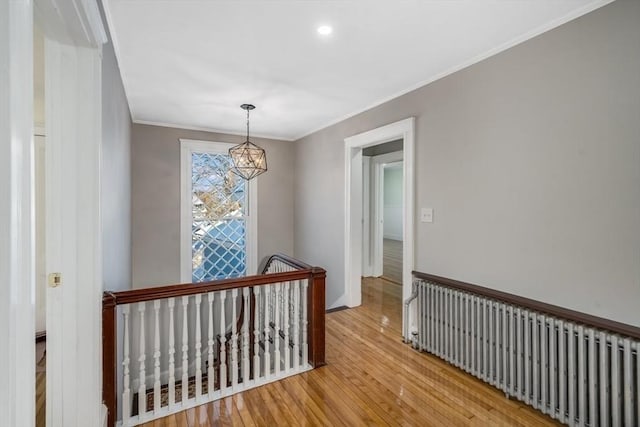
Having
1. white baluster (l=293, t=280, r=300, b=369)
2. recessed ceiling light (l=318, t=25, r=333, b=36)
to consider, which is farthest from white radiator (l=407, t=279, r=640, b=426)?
recessed ceiling light (l=318, t=25, r=333, b=36)

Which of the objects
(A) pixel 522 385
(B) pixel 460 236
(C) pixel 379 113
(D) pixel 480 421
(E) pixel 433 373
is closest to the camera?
(D) pixel 480 421

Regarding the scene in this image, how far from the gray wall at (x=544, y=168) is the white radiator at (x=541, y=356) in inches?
7.1

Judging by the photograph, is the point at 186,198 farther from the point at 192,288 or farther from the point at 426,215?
the point at 426,215

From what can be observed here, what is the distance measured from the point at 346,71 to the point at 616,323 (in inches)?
97.4

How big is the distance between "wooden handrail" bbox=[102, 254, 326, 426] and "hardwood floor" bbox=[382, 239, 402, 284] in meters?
2.96

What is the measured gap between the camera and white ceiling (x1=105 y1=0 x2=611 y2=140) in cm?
183

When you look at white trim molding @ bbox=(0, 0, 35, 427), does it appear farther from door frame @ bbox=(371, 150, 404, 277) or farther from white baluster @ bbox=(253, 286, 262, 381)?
door frame @ bbox=(371, 150, 404, 277)

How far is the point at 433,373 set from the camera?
96.0 inches

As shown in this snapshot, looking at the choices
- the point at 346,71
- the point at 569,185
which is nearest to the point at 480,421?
the point at 569,185

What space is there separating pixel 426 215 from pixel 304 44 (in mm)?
1767

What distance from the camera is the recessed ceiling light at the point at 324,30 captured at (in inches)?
79.3

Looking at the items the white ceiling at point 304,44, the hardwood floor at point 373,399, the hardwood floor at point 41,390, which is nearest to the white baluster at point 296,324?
the hardwood floor at point 373,399

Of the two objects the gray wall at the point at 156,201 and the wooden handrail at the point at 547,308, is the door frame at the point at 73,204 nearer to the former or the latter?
the wooden handrail at the point at 547,308

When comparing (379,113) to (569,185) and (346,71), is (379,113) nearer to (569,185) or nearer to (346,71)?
(346,71)
